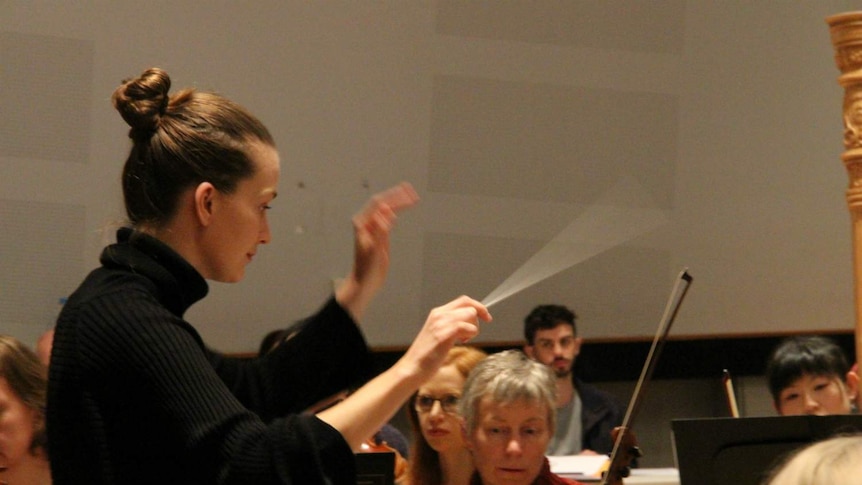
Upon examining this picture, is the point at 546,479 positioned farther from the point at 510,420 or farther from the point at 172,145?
the point at 172,145

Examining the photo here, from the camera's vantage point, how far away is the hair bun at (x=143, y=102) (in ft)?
5.03

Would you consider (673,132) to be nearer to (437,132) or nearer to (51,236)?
(437,132)

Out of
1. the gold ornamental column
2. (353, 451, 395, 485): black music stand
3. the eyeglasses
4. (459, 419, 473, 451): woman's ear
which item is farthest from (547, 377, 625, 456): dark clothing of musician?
(353, 451, 395, 485): black music stand

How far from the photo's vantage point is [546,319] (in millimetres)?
4609

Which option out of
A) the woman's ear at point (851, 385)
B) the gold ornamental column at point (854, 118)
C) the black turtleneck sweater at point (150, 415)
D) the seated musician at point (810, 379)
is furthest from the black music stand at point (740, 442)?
the woman's ear at point (851, 385)

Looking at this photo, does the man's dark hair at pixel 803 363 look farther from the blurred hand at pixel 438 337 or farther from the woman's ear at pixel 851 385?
the blurred hand at pixel 438 337

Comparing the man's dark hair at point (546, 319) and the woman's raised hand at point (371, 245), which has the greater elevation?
the woman's raised hand at point (371, 245)

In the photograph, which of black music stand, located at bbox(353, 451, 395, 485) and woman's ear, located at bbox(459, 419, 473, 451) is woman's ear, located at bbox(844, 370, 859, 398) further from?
black music stand, located at bbox(353, 451, 395, 485)

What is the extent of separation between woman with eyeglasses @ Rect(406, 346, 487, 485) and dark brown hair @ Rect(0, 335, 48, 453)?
1.03 meters

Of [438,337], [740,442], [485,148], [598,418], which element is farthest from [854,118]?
[485,148]

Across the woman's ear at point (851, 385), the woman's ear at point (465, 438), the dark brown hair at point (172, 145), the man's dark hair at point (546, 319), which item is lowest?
the woman's ear at point (465, 438)

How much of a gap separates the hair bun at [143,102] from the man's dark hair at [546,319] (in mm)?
3169

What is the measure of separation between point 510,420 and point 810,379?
4.18ft

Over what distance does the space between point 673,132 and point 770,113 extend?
482 millimetres
